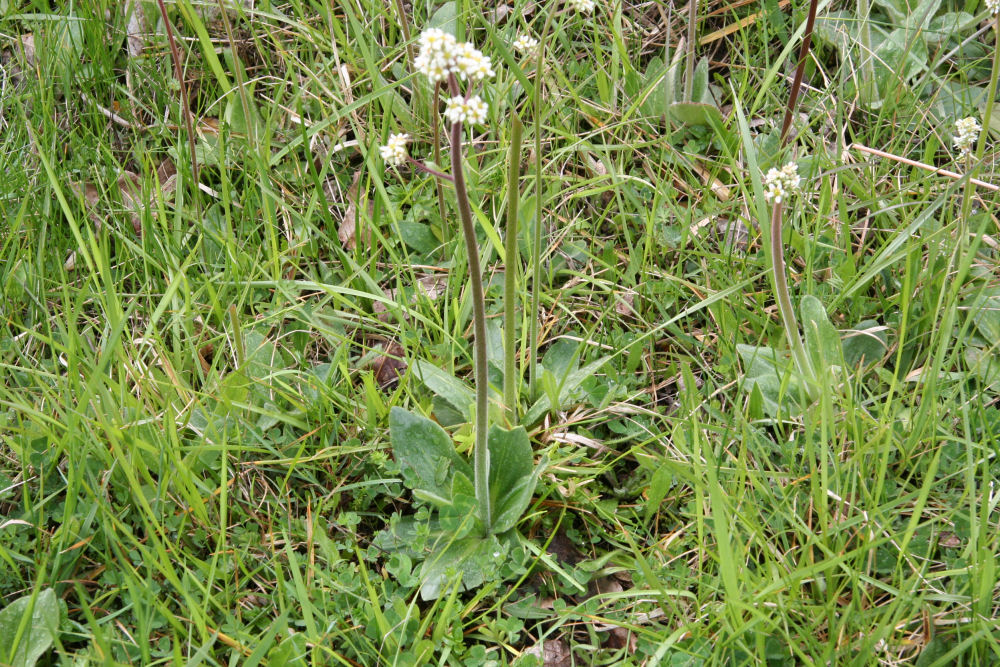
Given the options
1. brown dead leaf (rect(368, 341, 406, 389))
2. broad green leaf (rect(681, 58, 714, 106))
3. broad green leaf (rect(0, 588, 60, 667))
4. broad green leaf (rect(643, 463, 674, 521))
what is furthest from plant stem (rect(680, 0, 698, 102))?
broad green leaf (rect(0, 588, 60, 667))

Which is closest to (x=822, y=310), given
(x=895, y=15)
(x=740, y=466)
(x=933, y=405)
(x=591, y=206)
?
(x=933, y=405)

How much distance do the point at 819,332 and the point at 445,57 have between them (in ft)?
4.16

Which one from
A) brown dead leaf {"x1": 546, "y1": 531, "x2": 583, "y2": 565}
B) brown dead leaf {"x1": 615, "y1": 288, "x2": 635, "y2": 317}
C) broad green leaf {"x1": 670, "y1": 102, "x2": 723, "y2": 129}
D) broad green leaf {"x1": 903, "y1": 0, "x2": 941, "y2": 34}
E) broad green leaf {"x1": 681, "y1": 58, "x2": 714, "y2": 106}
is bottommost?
brown dead leaf {"x1": 546, "y1": 531, "x2": 583, "y2": 565}

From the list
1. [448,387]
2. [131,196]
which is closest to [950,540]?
[448,387]

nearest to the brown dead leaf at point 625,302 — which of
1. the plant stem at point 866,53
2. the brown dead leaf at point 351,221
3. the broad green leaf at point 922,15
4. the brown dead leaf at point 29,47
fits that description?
the brown dead leaf at point 351,221

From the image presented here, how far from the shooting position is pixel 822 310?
7.08 ft

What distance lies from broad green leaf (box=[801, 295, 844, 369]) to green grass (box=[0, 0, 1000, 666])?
100mm

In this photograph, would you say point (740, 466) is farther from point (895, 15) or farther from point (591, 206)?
point (895, 15)

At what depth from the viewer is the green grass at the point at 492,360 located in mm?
1778

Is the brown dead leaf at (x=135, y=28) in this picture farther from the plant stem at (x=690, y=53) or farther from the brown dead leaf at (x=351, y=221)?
the plant stem at (x=690, y=53)

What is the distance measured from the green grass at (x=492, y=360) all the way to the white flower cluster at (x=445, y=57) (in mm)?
758

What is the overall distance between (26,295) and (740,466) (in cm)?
211

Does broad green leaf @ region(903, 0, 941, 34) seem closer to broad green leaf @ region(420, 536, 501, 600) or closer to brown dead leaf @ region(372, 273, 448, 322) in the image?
brown dead leaf @ region(372, 273, 448, 322)

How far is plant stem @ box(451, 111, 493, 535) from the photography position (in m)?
1.50
